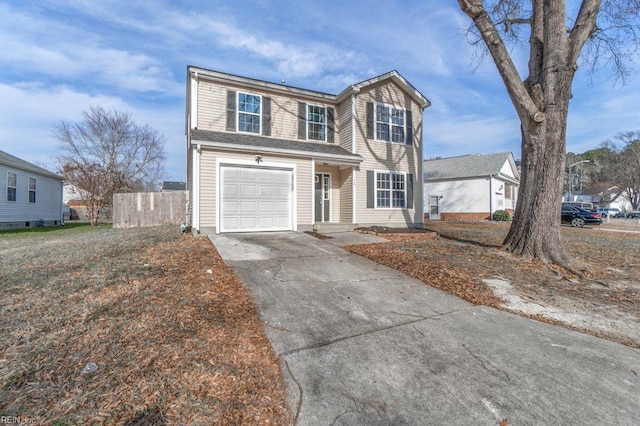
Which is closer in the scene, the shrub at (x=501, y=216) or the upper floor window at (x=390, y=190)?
the upper floor window at (x=390, y=190)

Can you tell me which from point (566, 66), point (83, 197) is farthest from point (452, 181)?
point (83, 197)

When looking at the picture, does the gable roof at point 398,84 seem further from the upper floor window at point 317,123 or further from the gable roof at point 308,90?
the upper floor window at point 317,123

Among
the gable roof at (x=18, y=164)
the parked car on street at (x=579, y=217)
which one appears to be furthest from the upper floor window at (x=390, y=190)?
the gable roof at (x=18, y=164)

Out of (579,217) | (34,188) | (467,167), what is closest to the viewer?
(34,188)

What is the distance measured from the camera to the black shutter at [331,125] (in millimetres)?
12516

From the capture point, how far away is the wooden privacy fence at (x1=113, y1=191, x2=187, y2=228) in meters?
15.1

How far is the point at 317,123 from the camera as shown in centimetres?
1236

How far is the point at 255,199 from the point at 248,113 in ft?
12.2

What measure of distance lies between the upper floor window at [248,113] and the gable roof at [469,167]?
57.9ft

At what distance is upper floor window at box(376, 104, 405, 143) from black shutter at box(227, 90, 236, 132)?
19.1ft

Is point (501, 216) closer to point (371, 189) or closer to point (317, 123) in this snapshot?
point (371, 189)

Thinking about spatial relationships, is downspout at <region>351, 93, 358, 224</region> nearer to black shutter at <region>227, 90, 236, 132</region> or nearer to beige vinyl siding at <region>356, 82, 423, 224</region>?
beige vinyl siding at <region>356, 82, 423, 224</region>

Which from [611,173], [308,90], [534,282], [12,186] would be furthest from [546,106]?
[611,173]

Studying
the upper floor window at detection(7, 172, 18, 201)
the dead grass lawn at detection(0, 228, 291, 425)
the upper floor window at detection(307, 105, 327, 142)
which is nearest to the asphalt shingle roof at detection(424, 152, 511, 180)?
the upper floor window at detection(307, 105, 327, 142)
